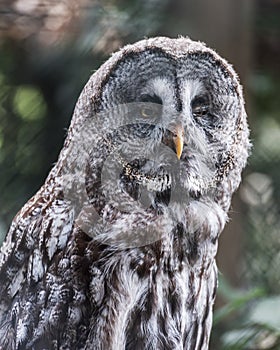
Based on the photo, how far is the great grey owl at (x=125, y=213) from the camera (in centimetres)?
173

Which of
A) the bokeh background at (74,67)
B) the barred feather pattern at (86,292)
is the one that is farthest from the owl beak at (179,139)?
the bokeh background at (74,67)

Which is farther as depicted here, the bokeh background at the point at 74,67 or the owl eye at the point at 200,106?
the bokeh background at the point at 74,67

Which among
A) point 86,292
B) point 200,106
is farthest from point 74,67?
point 86,292

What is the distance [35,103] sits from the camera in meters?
2.37

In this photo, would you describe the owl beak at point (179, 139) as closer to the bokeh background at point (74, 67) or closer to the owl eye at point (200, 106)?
the owl eye at point (200, 106)

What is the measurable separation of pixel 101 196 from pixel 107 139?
106 mm

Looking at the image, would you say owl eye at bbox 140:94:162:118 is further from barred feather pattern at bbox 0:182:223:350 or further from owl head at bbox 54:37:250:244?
barred feather pattern at bbox 0:182:223:350

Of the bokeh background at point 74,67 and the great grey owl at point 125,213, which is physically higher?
the bokeh background at point 74,67

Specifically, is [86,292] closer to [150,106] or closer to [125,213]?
[125,213]

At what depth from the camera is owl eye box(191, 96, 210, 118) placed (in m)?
1.77

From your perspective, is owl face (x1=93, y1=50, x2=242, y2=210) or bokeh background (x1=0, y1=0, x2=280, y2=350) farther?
bokeh background (x1=0, y1=0, x2=280, y2=350)

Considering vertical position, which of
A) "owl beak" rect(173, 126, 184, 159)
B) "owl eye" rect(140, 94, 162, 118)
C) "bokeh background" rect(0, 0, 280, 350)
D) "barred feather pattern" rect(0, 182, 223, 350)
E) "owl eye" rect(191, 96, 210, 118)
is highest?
"bokeh background" rect(0, 0, 280, 350)

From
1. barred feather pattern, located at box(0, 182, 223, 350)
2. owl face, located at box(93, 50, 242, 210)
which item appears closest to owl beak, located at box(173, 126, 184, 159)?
owl face, located at box(93, 50, 242, 210)

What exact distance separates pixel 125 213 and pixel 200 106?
0.78 ft
